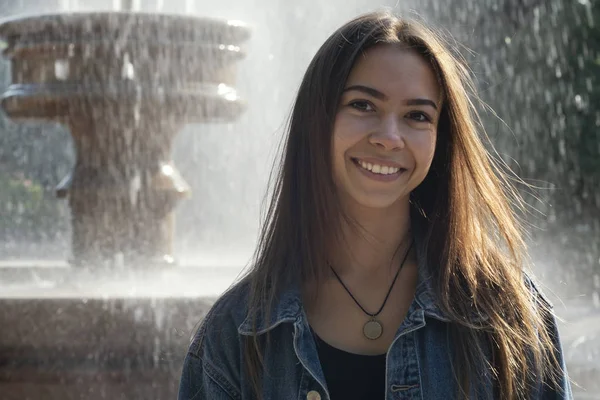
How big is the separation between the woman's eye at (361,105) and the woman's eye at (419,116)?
8 cm

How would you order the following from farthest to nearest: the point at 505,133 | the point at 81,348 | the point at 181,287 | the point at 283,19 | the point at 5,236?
the point at 283,19 < the point at 5,236 < the point at 505,133 < the point at 181,287 < the point at 81,348

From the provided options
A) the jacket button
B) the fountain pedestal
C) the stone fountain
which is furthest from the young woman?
the fountain pedestal

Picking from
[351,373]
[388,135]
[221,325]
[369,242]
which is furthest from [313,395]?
[388,135]

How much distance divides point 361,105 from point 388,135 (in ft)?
0.28

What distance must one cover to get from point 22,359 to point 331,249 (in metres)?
2.15

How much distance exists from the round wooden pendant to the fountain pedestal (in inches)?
129

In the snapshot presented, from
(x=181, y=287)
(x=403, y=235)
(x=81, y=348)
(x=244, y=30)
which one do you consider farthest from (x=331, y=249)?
(x=244, y=30)

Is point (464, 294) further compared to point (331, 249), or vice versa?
point (331, 249)

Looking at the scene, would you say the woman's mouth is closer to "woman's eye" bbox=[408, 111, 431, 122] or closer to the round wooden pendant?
"woman's eye" bbox=[408, 111, 431, 122]

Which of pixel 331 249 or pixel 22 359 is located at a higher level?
pixel 331 249

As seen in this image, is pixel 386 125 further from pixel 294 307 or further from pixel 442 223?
pixel 294 307

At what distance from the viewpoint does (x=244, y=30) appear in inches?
203

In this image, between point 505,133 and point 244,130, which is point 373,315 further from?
point 244,130

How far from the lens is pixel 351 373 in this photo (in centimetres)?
178
